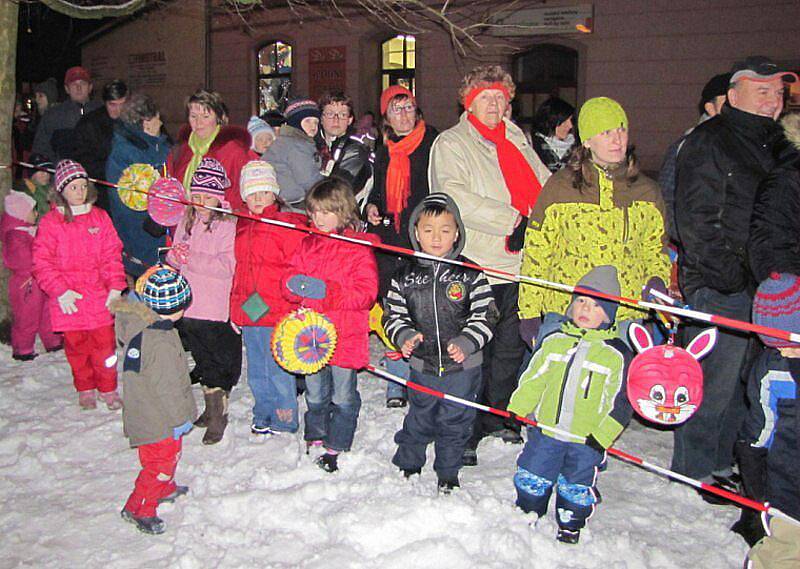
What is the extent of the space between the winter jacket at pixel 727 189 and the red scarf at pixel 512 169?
985mm

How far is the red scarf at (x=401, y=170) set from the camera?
5203 mm

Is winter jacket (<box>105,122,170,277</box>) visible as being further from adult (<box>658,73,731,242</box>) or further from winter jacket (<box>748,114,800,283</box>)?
winter jacket (<box>748,114,800,283</box>)

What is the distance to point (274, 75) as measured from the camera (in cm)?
1780

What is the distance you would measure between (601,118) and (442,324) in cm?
143

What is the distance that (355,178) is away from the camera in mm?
5676

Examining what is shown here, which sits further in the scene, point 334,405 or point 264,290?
point 264,290

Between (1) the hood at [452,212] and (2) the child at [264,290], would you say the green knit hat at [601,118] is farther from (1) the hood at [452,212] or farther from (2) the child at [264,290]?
(2) the child at [264,290]

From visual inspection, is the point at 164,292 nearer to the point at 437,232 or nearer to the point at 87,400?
the point at 437,232

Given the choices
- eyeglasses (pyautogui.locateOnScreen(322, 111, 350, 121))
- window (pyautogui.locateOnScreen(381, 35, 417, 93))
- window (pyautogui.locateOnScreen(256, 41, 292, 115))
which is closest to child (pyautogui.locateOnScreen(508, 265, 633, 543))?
eyeglasses (pyautogui.locateOnScreen(322, 111, 350, 121))

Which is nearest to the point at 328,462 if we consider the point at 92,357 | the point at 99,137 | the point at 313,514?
the point at 313,514

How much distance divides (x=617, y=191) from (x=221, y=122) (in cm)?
347

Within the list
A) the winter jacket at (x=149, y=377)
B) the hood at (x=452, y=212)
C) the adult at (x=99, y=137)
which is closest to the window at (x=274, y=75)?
the adult at (x=99, y=137)

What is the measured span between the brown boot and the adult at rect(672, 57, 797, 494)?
10.2ft

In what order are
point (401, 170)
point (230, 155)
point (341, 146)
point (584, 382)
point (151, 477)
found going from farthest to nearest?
point (341, 146) → point (230, 155) → point (401, 170) → point (151, 477) → point (584, 382)
